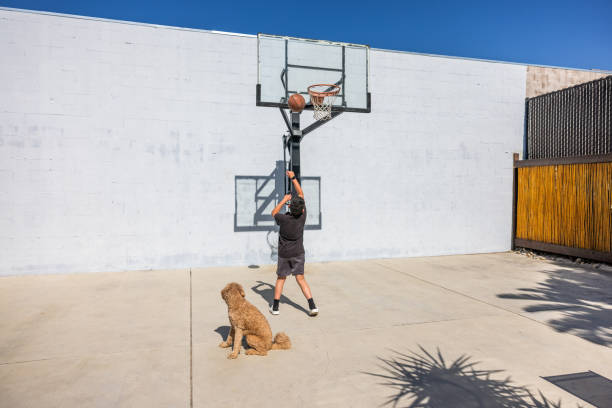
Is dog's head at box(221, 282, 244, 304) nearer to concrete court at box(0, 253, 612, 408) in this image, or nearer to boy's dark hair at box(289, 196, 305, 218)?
concrete court at box(0, 253, 612, 408)

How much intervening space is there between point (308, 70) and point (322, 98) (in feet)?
2.41

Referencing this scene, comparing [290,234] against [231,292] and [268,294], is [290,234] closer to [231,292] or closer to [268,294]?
[231,292]

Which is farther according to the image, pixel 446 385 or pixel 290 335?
pixel 290 335

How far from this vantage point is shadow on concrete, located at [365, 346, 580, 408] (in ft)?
10.4

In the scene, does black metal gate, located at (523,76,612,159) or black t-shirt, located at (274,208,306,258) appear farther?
black metal gate, located at (523,76,612,159)

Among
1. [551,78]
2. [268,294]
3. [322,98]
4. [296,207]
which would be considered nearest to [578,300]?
[296,207]

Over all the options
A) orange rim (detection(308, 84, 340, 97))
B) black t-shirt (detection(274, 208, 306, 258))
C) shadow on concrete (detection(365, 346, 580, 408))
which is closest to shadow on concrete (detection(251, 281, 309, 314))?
black t-shirt (detection(274, 208, 306, 258))

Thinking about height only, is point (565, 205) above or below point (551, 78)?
below

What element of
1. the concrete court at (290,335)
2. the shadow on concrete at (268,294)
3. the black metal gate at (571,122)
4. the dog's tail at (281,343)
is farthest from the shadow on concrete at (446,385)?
the black metal gate at (571,122)

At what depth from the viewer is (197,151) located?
9.06 meters

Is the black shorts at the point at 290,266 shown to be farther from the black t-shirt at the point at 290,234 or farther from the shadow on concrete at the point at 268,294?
the shadow on concrete at the point at 268,294

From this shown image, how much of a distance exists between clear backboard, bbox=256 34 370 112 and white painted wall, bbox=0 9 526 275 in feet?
4.46

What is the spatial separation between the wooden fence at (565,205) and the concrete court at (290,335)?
1361mm

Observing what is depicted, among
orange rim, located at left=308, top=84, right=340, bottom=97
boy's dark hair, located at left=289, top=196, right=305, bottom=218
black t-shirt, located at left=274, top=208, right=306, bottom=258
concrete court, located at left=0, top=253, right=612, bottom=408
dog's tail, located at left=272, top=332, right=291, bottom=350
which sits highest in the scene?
orange rim, located at left=308, top=84, right=340, bottom=97
